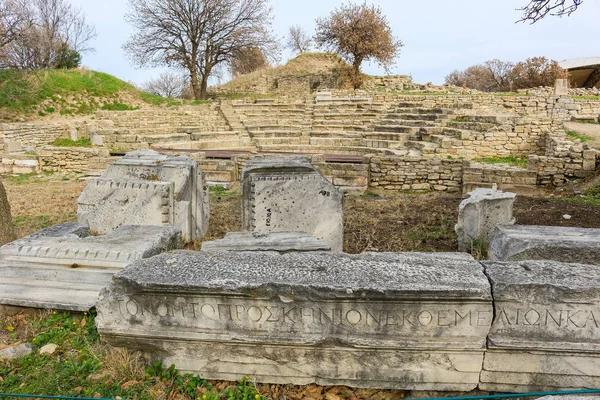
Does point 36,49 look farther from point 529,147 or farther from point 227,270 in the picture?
point 227,270

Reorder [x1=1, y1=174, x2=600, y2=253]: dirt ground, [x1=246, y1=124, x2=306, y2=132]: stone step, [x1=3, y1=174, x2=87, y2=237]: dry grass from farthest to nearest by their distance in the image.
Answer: [x1=246, y1=124, x2=306, y2=132]: stone step < [x1=3, y1=174, x2=87, y2=237]: dry grass < [x1=1, y1=174, x2=600, y2=253]: dirt ground

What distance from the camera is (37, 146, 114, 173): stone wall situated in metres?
11.6

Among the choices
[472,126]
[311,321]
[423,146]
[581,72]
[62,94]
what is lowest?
[311,321]

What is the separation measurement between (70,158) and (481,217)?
10759mm

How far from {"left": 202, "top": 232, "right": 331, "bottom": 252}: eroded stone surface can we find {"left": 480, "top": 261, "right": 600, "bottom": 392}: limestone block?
148 cm

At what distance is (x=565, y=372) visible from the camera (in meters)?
2.41

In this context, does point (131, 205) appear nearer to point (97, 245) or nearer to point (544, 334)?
point (97, 245)

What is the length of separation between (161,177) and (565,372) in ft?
15.7

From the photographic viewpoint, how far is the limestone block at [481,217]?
5.04m

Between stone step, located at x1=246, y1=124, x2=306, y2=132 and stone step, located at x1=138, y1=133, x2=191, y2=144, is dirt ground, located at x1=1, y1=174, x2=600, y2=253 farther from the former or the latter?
stone step, located at x1=246, y1=124, x2=306, y2=132

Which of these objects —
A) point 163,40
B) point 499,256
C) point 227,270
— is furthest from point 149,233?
point 163,40

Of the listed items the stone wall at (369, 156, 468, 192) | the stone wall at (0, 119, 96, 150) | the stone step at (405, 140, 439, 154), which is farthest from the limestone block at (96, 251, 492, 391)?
the stone wall at (0, 119, 96, 150)

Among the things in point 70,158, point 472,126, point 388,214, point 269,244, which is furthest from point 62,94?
point 269,244

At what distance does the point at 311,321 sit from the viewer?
2451 mm
